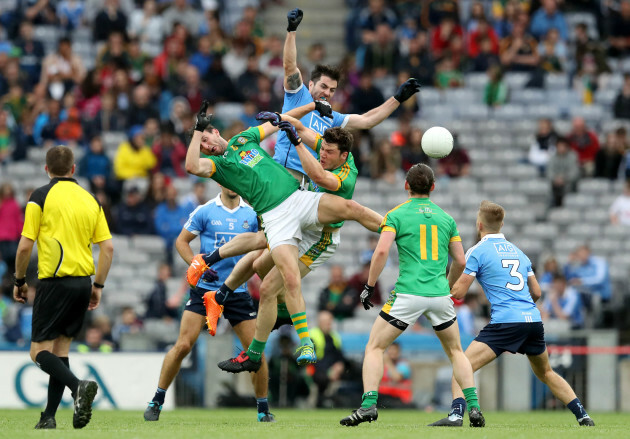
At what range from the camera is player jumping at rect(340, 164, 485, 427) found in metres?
10.6

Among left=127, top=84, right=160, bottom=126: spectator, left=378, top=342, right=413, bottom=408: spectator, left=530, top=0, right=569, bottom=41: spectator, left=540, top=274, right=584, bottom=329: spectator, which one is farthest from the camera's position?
left=530, top=0, right=569, bottom=41: spectator

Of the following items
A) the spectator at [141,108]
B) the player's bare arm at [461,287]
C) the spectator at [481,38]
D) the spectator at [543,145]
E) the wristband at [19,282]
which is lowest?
the wristband at [19,282]

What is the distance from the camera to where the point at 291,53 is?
11.7 metres

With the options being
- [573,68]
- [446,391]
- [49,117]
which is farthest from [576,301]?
[49,117]

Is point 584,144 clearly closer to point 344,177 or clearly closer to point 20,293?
point 344,177

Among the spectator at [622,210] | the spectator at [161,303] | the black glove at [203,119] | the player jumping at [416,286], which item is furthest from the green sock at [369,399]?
the spectator at [622,210]

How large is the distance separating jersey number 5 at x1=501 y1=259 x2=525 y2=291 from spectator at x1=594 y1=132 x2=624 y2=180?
33.0ft

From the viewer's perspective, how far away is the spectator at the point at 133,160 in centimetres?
2094

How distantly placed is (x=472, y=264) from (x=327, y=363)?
19.9ft

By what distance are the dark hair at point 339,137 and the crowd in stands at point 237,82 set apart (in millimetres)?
7285

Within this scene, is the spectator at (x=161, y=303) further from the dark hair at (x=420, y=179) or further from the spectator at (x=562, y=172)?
the dark hair at (x=420, y=179)

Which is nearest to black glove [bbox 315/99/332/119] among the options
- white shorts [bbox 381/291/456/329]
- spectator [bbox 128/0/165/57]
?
white shorts [bbox 381/291/456/329]

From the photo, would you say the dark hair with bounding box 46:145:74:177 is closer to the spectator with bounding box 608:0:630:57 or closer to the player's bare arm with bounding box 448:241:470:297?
the player's bare arm with bounding box 448:241:470:297

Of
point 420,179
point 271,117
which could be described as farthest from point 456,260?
point 271,117
